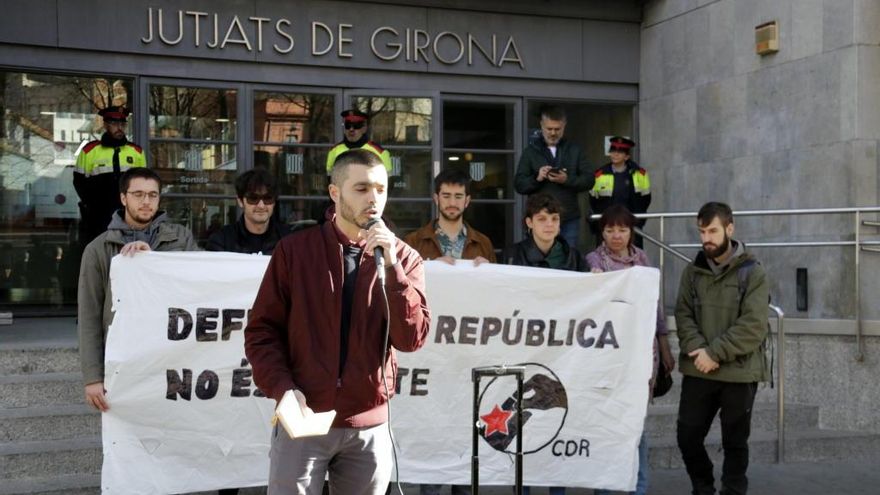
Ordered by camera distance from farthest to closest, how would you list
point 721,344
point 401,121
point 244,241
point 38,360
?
point 401,121, point 38,360, point 244,241, point 721,344

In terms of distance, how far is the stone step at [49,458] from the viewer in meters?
6.25

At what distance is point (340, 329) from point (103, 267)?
2.38 metres

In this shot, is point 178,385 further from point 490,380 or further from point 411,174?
point 411,174

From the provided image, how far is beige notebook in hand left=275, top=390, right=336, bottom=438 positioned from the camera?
11.1ft

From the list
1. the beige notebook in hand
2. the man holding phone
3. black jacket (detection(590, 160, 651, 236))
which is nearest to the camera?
the beige notebook in hand

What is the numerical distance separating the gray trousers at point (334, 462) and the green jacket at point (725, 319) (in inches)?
117

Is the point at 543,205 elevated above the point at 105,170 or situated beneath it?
situated beneath

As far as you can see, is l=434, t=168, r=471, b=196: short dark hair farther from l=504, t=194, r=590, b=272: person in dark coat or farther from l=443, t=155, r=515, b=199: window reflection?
l=443, t=155, r=515, b=199: window reflection

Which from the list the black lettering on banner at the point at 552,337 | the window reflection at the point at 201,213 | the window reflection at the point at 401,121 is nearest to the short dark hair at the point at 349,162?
the black lettering on banner at the point at 552,337

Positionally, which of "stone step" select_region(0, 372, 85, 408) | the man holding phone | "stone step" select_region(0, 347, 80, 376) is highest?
the man holding phone

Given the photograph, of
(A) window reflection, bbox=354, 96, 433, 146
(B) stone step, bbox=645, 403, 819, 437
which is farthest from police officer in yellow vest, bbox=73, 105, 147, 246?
(B) stone step, bbox=645, 403, 819, 437

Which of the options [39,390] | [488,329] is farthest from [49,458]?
[488,329]

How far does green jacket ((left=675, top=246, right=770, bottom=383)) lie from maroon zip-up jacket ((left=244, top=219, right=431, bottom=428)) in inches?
117

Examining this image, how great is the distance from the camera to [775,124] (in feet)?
33.6
